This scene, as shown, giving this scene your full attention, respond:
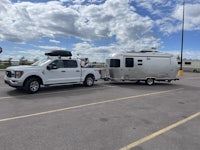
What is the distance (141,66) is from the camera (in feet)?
48.3

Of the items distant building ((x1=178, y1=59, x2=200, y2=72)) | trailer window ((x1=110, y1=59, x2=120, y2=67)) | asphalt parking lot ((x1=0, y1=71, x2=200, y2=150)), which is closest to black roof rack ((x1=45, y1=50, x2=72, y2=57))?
trailer window ((x1=110, y1=59, x2=120, y2=67))

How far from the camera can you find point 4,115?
588cm

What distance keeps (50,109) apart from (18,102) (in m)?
1.83

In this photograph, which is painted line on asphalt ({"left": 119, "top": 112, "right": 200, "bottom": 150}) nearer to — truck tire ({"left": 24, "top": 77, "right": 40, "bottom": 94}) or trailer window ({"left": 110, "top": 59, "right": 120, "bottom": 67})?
truck tire ({"left": 24, "top": 77, "right": 40, "bottom": 94})

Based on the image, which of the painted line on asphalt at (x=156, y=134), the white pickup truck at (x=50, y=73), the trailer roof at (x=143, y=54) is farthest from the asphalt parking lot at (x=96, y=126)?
the trailer roof at (x=143, y=54)

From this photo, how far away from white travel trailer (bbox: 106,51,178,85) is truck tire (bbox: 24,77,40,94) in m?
6.15

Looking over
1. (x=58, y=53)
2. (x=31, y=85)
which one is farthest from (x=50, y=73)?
(x=58, y=53)

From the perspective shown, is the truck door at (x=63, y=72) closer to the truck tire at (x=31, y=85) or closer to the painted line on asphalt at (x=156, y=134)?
the truck tire at (x=31, y=85)

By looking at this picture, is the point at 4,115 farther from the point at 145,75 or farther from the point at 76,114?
the point at 145,75

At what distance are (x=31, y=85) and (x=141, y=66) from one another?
27.8 feet

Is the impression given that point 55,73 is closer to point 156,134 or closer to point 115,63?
point 115,63

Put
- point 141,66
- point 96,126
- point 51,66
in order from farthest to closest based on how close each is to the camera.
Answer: point 141,66 < point 51,66 < point 96,126

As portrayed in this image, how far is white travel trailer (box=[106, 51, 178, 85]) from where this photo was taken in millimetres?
14438

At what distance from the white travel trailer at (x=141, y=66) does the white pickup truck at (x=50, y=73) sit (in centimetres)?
189
